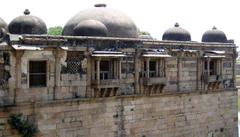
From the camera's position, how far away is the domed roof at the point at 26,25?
14094 mm

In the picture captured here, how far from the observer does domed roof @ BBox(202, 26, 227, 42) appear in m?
19.1

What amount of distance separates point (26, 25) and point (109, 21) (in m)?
2.93

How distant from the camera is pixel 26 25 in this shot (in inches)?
555

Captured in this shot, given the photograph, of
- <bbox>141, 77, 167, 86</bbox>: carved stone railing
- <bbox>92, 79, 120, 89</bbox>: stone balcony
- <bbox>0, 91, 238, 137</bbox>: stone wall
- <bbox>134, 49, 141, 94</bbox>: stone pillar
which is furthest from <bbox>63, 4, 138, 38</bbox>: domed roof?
<bbox>0, 91, 238, 137</bbox>: stone wall

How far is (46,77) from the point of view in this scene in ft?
40.4

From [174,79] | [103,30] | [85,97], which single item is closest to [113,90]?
[85,97]

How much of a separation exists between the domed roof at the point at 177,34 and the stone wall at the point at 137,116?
8.86ft

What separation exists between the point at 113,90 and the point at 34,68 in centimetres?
268

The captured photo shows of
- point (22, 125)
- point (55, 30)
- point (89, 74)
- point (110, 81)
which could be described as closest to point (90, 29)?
point (89, 74)

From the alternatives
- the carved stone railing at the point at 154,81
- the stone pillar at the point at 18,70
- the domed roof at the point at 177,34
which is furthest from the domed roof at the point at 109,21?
the stone pillar at the point at 18,70

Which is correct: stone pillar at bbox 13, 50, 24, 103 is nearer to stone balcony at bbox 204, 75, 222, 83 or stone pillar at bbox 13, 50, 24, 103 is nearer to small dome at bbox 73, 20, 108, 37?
small dome at bbox 73, 20, 108, 37

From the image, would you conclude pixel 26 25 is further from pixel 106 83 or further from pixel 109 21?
pixel 106 83

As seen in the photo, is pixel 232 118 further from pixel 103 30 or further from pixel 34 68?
pixel 34 68

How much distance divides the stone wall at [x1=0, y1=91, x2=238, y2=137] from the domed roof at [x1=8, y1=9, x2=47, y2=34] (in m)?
2.83
